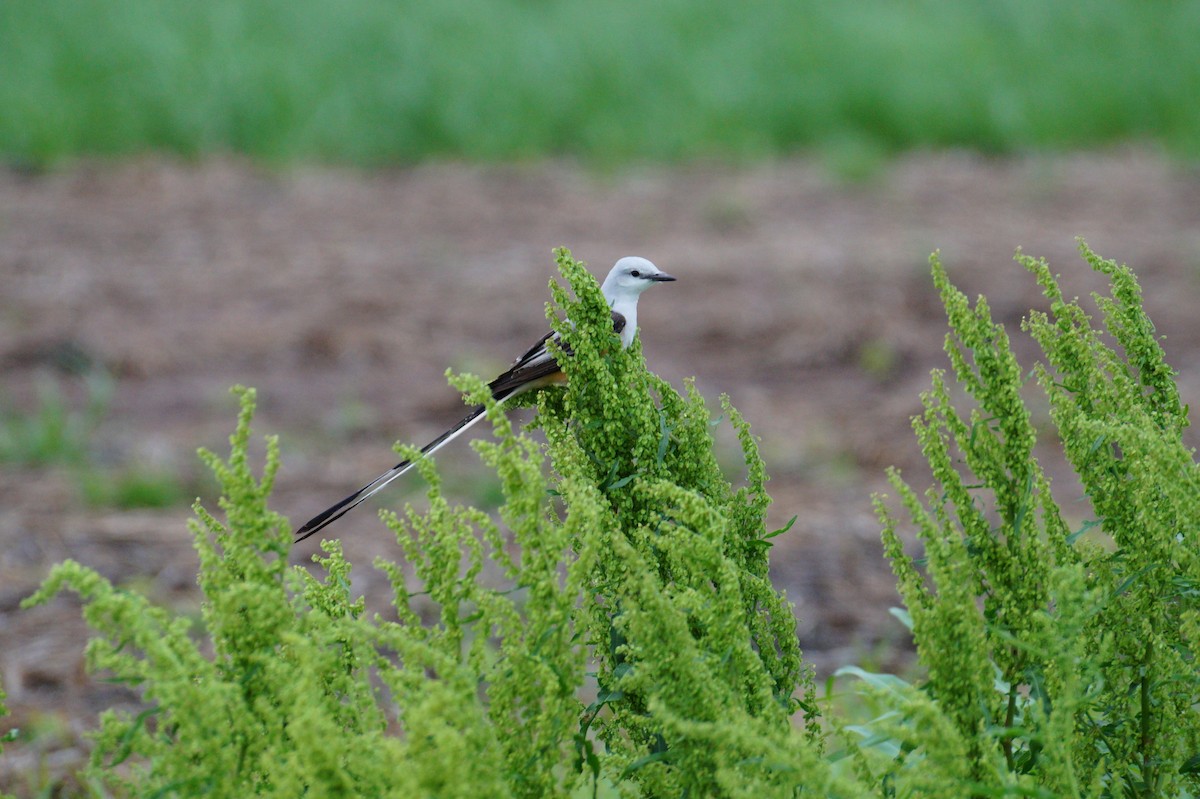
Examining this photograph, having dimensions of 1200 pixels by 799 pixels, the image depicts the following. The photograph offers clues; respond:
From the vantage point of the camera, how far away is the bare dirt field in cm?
554

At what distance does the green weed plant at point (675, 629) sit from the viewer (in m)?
1.90

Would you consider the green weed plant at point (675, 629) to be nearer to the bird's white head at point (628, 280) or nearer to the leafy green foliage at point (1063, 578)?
the leafy green foliage at point (1063, 578)

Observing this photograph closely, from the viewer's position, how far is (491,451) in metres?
2.13

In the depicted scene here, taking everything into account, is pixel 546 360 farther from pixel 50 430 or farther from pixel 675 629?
pixel 50 430

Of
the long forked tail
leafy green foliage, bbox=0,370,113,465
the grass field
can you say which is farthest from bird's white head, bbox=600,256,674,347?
the grass field

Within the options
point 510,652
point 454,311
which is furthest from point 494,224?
point 510,652

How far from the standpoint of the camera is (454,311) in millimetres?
9203

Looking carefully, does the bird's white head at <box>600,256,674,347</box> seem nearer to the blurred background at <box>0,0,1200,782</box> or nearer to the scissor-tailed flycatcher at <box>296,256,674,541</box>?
the scissor-tailed flycatcher at <box>296,256,674,541</box>

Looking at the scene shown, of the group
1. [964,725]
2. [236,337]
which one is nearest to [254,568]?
[964,725]

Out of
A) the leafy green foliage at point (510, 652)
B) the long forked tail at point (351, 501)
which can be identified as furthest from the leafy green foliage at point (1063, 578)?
the long forked tail at point (351, 501)

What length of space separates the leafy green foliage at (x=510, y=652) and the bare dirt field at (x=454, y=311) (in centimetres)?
212

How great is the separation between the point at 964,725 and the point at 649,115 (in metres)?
12.6

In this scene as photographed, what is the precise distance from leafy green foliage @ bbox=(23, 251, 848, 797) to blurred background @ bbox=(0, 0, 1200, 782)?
6.26ft

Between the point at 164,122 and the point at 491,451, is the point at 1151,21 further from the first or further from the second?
the point at 491,451
